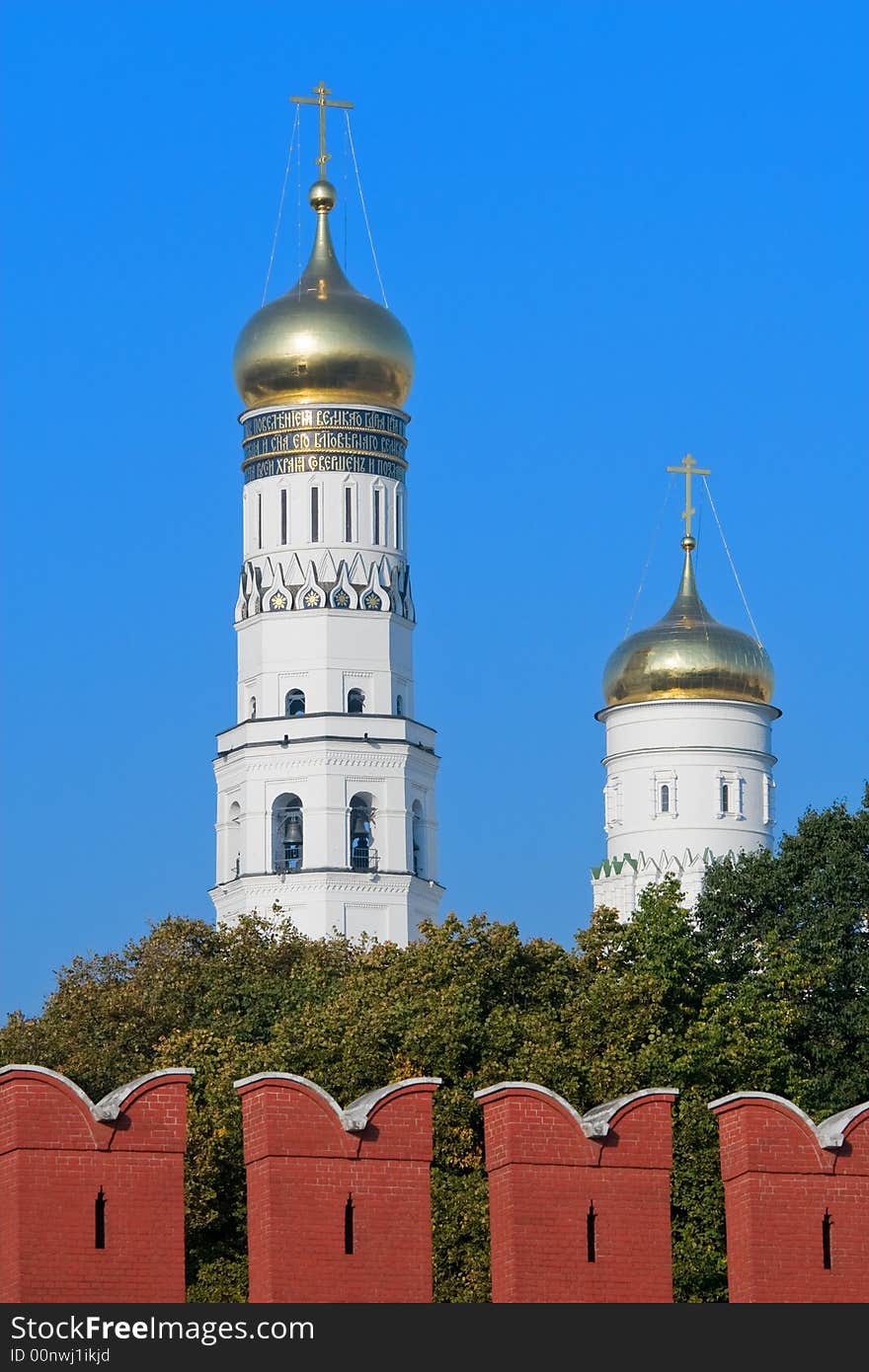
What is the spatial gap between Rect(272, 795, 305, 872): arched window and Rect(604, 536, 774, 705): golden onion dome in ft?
34.9

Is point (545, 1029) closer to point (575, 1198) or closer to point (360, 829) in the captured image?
point (575, 1198)

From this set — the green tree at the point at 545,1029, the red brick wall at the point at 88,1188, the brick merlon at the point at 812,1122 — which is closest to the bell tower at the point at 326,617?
the green tree at the point at 545,1029

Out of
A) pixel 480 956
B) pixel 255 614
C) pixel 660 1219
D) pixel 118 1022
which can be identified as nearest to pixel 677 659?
pixel 255 614

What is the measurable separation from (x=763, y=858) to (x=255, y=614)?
47817 mm

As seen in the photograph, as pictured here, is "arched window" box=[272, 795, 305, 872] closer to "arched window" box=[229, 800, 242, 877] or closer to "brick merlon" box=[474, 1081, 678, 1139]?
"arched window" box=[229, 800, 242, 877]

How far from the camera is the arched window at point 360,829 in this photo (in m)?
93.7

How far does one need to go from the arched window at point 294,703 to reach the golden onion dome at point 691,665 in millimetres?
9296

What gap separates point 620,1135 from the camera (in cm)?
2259

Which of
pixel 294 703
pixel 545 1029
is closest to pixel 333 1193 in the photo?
pixel 545 1029

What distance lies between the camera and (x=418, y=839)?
9462cm

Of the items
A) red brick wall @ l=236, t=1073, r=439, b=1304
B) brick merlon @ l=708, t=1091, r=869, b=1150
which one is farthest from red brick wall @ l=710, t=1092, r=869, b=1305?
red brick wall @ l=236, t=1073, r=439, b=1304

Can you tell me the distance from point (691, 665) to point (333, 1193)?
77.4 m
